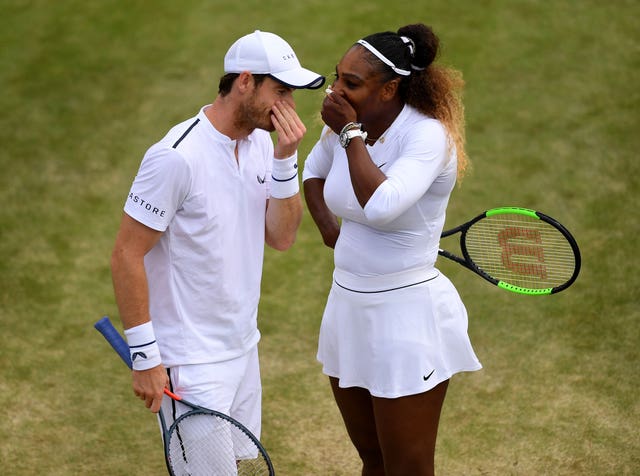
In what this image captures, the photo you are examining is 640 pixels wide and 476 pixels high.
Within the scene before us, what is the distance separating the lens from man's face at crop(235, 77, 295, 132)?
3521 millimetres

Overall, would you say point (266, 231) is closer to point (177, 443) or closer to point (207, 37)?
point (177, 443)

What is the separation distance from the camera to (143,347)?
341 cm

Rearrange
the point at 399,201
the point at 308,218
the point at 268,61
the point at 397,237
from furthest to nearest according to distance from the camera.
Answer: the point at 308,218
the point at 397,237
the point at 268,61
the point at 399,201

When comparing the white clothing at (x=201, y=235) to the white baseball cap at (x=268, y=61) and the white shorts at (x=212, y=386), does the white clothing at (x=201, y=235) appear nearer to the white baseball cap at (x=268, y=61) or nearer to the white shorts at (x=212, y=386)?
the white shorts at (x=212, y=386)

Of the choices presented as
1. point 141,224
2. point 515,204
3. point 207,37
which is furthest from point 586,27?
point 141,224

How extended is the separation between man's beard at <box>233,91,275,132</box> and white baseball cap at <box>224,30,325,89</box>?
0.11 m

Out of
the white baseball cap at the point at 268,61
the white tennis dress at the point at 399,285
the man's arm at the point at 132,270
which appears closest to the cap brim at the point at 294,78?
the white baseball cap at the point at 268,61

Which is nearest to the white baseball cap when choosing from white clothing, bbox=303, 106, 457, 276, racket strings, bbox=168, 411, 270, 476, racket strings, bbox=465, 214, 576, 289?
white clothing, bbox=303, 106, 457, 276

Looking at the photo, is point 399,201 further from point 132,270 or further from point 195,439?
point 195,439

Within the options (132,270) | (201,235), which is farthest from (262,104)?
(132,270)

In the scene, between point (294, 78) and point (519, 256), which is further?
point (519, 256)

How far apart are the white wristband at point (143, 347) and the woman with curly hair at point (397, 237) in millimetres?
757

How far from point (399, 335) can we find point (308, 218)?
3.93 m

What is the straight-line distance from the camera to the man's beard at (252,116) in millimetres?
3531
